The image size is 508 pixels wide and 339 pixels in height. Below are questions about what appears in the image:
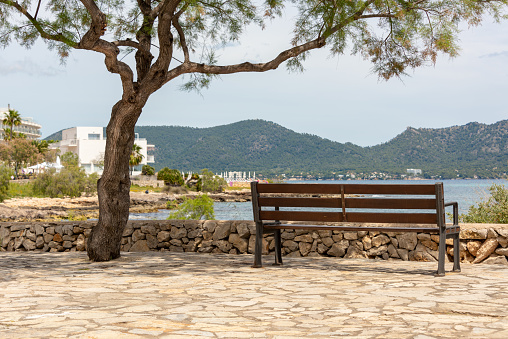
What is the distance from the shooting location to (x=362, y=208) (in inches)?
241

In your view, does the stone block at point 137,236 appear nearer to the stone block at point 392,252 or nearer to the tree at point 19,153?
the stone block at point 392,252

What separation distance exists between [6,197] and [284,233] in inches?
1530

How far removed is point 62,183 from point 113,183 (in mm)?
44517

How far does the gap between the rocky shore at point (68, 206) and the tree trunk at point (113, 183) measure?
22.3 m

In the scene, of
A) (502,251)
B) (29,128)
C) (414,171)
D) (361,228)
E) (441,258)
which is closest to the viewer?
(441,258)

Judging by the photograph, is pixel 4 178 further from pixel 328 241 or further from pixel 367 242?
pixel 367 242

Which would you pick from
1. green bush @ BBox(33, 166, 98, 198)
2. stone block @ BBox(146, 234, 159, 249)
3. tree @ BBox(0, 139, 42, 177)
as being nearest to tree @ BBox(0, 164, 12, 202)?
green bush @ BBox(33, 166, 98, 198)

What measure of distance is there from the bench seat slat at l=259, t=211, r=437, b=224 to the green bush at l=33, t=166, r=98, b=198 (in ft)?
149

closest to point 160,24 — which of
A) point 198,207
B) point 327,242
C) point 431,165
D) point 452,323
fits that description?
point 327,242

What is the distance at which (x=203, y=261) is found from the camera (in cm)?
698

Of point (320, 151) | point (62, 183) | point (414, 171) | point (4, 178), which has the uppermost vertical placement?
point (320, 151)

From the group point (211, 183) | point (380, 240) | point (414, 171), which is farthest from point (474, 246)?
point (414, 171)

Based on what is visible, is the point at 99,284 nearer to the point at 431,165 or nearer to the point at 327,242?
the point at 327,242

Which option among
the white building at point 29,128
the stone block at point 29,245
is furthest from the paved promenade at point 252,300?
the white building at point 29,128
